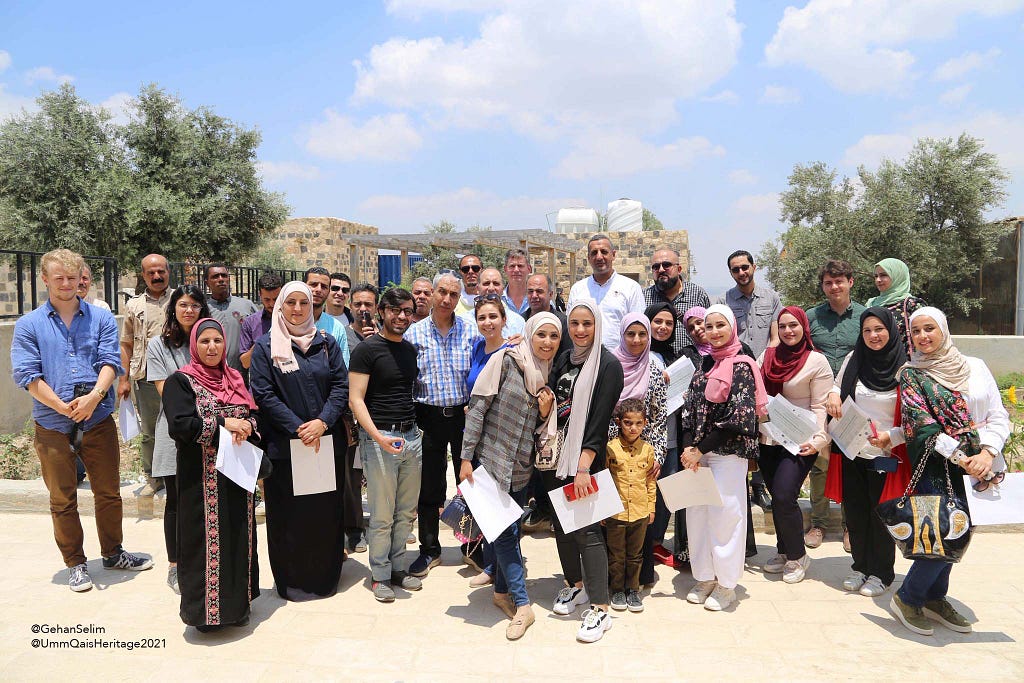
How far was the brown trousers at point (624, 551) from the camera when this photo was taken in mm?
3654

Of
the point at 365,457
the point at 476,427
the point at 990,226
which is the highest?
the point at 990,226

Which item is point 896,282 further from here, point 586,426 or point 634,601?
point 634,601

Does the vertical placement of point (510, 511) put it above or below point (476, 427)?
below

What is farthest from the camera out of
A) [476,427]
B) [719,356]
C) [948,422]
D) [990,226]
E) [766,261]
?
[766,261]

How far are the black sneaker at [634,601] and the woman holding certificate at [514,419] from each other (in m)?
0.57

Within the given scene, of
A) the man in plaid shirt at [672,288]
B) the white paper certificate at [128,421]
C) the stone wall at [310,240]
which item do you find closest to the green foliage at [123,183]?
the stone wall at [310,240]

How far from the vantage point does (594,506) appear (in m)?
3.44

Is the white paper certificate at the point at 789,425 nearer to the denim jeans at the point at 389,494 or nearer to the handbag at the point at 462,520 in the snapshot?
the handbag at the point at 462,520

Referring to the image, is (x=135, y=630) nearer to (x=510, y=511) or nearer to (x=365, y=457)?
(x=365, y=457)

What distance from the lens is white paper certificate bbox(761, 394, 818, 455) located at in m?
3.77

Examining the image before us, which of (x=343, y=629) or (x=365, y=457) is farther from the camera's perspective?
(x=365, y=457)

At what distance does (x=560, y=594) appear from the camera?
369 cm

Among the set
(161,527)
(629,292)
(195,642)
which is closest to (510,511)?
(195,642)

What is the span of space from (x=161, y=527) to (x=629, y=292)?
12.7ft
